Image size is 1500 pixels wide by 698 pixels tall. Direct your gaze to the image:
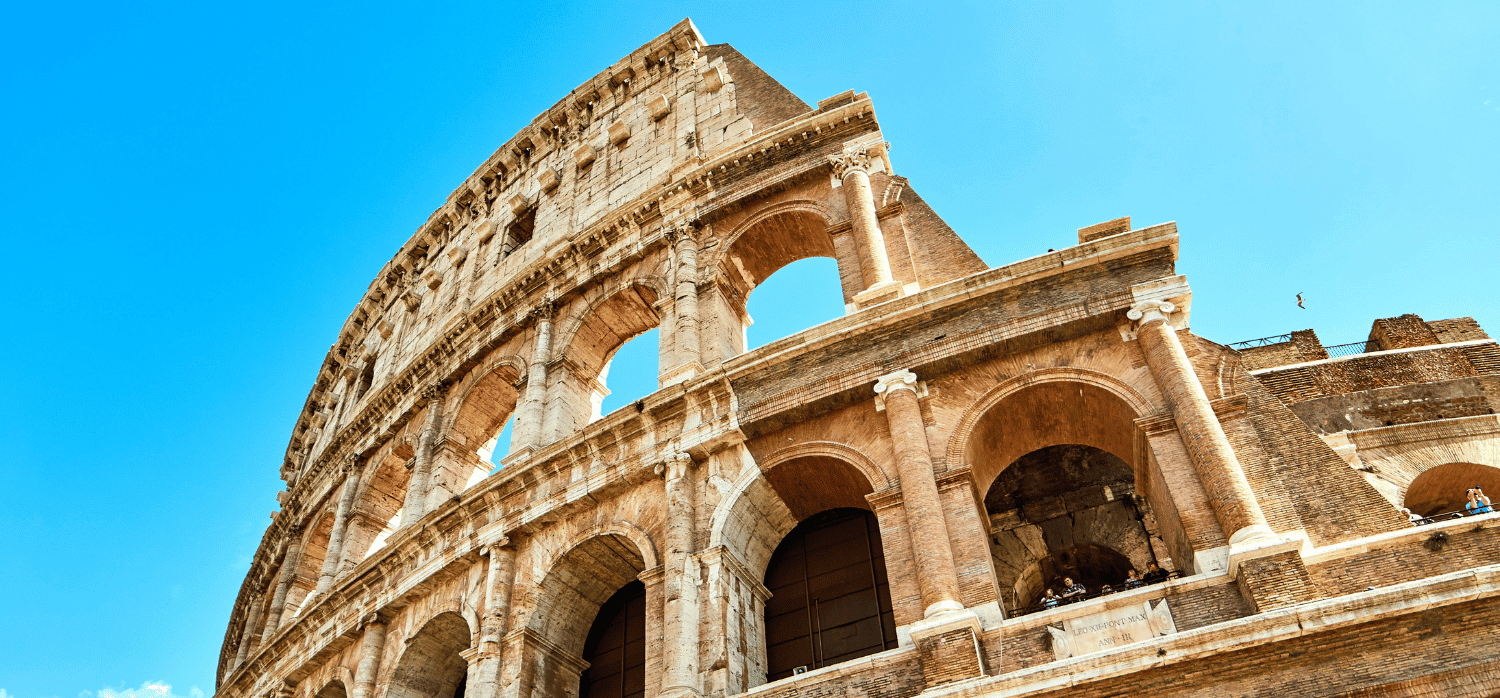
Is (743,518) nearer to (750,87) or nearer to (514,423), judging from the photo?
(514,423)

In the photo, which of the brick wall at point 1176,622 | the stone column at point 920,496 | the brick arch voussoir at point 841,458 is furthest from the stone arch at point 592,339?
the brick wall at point 1176,622

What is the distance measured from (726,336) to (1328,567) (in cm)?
821

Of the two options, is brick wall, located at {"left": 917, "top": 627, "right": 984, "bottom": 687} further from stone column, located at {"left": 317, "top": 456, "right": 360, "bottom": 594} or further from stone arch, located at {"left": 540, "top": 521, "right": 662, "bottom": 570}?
stone column, located at {"left": 317, "top": 456, "right": 360, "bottom": 594}

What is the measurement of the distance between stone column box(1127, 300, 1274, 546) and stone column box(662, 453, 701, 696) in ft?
17.4

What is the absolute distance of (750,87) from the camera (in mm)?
18484

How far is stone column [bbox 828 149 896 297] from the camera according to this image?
1310 centimetres

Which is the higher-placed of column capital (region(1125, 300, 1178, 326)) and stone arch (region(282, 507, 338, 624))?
stone arch (region(282, 507, 338, 624))

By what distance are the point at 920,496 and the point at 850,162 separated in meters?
6.37

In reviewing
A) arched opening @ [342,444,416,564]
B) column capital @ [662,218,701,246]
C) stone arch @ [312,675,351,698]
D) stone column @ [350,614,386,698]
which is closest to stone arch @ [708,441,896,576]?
column capital @ [662,218,701,246]

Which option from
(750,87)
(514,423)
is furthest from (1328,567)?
(750,87)

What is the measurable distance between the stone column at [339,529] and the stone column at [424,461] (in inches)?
63.8

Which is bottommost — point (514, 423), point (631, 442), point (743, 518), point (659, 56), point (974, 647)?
point (974, 647)

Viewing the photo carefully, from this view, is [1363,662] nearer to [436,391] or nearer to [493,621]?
[493,621]

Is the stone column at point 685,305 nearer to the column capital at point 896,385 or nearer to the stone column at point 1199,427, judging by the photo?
the column capital at point 896,385
